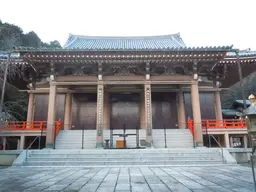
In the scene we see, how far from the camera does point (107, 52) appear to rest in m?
11.1

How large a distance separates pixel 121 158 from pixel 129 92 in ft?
23.3

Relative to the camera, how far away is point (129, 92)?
14.9 m

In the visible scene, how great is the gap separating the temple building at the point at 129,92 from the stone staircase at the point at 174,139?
0.06 m

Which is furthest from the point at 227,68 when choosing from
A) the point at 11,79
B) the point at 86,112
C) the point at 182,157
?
the point at 11,79

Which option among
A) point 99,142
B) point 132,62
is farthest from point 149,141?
point 132,62

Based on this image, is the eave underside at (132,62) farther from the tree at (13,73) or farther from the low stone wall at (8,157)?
the low stone wall at (8,157)

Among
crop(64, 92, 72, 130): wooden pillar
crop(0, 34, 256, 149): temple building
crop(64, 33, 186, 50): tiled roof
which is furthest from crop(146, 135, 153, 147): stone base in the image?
crop(64, 33, 186, 50): tiled roof

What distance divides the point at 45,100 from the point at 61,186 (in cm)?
1142

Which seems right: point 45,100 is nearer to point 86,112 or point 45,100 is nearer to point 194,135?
point 86,112

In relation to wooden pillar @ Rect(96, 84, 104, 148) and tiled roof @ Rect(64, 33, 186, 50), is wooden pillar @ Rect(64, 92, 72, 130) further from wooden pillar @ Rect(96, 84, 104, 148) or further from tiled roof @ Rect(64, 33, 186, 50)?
tiled roof @ Rect(64, 33, 186, 50)

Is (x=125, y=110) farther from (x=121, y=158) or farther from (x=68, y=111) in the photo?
(x=121, y=158)

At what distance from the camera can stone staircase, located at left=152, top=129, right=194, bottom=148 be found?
11.3 m

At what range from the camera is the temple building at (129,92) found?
1118cm

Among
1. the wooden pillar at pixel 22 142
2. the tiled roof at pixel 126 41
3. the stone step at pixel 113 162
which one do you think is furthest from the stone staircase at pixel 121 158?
the tiled roof at pixel 126 41
